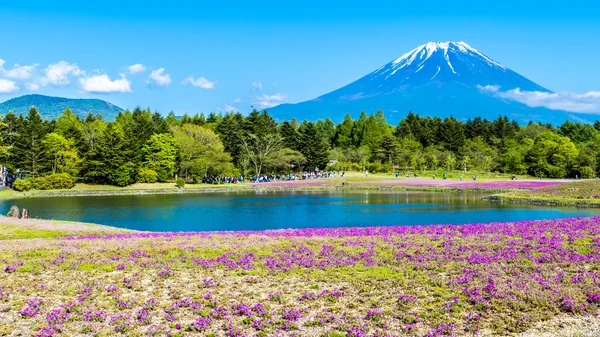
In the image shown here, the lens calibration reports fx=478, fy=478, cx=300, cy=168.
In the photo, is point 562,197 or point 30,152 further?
point 30,152

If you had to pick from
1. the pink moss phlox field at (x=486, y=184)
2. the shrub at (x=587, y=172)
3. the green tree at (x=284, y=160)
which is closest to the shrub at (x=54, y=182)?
the green tree at (x=284, y=160)

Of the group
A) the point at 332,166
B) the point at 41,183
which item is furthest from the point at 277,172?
the point at 41,183

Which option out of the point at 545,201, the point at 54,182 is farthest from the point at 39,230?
the point at 54,182

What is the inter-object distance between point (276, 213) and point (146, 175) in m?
42.2

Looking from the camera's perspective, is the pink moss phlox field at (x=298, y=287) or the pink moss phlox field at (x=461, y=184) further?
the pink moss phlox field at (x=461, y=184)

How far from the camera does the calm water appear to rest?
3447 cm

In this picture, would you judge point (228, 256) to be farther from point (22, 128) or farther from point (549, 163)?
point (549, 163)

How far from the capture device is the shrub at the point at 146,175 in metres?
76.6

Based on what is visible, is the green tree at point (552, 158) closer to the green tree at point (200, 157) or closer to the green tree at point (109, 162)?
the green tree at point (200, 157)

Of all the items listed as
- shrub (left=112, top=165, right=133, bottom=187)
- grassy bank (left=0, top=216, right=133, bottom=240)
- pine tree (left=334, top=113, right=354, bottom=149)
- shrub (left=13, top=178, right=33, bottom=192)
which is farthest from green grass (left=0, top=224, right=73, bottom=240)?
pine tree (left=334, top=113, right=354, bottom=149)

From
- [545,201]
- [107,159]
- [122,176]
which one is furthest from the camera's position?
[107,159]

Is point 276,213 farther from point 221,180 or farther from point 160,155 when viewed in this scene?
point 160,155

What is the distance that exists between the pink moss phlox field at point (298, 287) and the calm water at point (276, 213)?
47.6ft

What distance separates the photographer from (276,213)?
135ft
